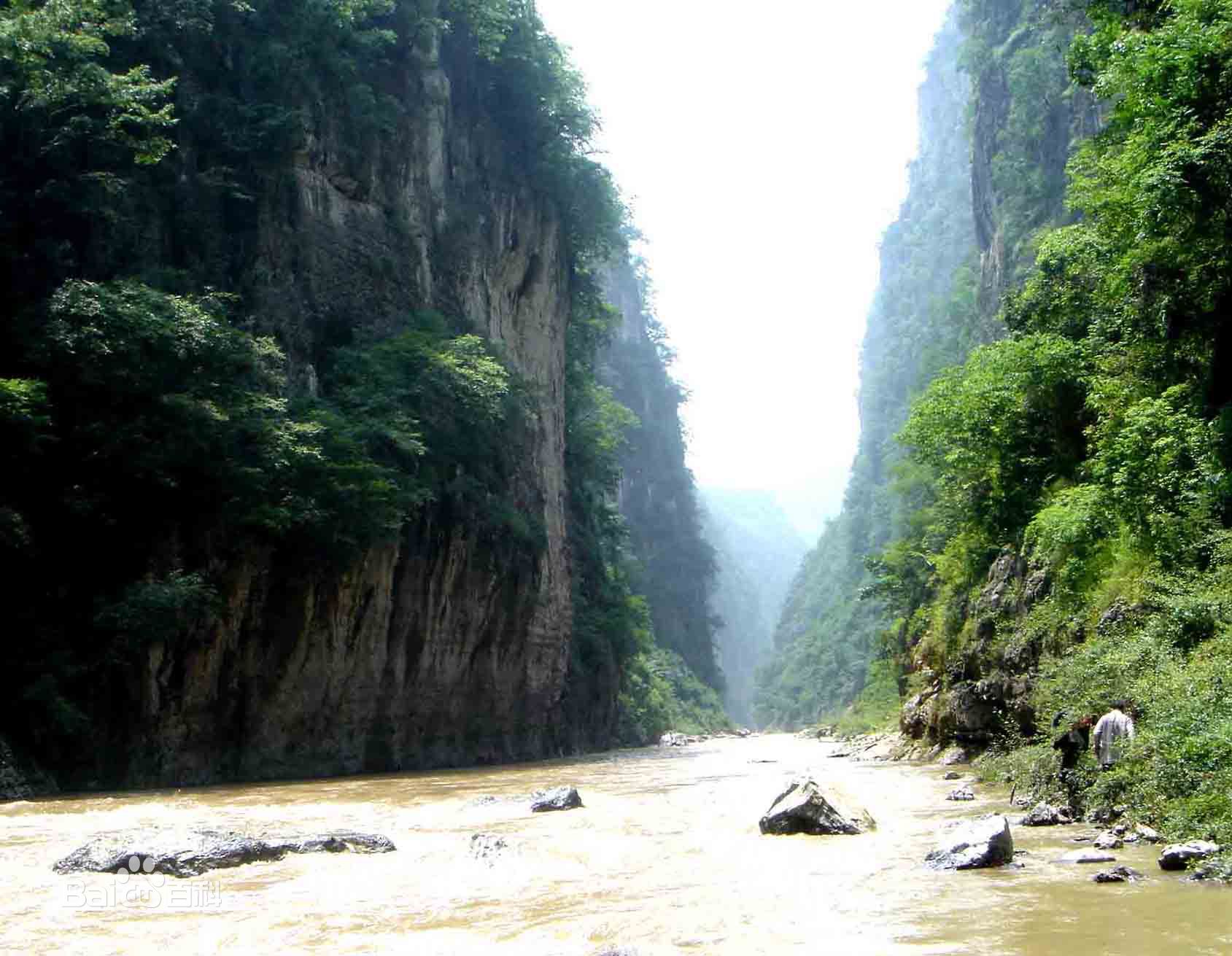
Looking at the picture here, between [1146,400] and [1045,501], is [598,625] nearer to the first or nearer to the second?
[1045,501]

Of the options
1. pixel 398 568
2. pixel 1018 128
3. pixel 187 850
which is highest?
pixel 1018 128

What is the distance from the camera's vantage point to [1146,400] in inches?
474

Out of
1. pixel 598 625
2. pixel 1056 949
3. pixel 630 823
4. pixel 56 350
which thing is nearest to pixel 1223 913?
pixel 1056 949

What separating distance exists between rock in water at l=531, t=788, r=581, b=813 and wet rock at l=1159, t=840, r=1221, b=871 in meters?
7.03

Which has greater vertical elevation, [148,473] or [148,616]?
[148,473]

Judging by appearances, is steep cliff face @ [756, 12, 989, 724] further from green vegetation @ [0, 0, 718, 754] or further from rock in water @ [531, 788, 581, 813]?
rock in water @ [531, 788, 581, 813]

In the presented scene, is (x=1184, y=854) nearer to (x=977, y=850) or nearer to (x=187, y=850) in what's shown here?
(x=977, y=850)

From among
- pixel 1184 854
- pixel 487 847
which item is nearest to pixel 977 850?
pixel 1184 854

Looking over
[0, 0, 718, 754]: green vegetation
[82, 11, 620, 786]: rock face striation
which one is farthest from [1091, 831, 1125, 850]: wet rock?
[82, 11, 620, 786]: rock face striation

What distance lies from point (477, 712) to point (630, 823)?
63.1 feet

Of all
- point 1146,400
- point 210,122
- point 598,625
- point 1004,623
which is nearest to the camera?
point 1146,400

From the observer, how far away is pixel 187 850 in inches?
295

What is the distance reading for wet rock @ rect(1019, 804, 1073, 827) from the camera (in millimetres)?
8656

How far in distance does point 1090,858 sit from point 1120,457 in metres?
6.66
